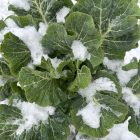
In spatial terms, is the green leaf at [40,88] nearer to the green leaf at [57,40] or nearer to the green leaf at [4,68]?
the green leaf at [57,40]

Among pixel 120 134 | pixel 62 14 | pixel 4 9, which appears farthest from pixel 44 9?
pixel 4 9

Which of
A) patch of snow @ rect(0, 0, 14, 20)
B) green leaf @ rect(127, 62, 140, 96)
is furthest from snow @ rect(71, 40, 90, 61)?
patch of snow @ rect(0, 0, 14, 20)

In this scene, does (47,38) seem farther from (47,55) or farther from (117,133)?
(117,133)

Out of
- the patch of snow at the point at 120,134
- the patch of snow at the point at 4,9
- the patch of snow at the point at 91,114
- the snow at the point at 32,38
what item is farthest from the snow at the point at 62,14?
the patch of snow at the point at 4,9

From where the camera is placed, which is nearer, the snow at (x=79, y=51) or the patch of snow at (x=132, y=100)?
the snow at (x=79, y=51)

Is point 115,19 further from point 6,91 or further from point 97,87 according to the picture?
point 6,91

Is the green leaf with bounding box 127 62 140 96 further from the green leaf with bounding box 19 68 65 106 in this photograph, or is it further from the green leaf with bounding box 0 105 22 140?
the green leaf with bounding box 0 105 22 140
